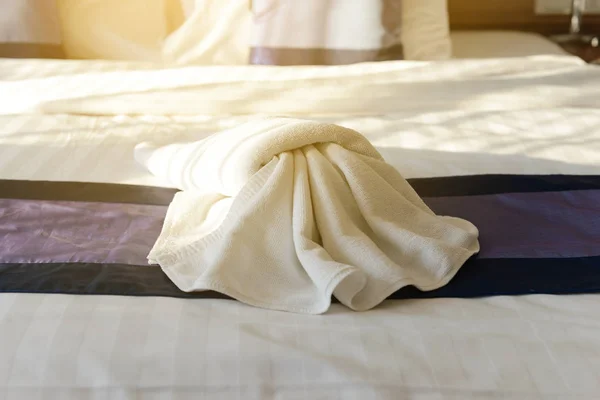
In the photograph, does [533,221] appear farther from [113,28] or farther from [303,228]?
[113,28]

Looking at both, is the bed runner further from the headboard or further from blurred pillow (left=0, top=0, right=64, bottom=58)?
the headboard

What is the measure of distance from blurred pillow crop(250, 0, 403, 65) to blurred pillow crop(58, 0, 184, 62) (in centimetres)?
32

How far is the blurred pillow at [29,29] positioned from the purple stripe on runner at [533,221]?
1344mm

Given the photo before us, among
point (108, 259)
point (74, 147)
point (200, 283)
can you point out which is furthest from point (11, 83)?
point (200, 283)

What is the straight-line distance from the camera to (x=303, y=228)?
1.22 m

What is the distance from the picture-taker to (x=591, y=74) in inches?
83.5

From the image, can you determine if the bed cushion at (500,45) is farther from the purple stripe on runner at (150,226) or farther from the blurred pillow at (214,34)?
the purple stripe on runner at (150,226)

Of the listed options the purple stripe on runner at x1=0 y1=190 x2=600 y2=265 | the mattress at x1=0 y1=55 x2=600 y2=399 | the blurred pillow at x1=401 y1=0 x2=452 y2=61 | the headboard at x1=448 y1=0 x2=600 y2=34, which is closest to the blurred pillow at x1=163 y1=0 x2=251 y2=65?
the blurred pillow at x1=401 y1=0 x2=452 y2=61

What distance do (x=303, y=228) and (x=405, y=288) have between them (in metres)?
0.18

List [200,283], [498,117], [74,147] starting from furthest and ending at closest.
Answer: [498,117] < [74,147] < [200,283]

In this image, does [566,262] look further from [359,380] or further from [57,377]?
[57,377]

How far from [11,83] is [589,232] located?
4.71 feet

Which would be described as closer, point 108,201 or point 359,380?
point 359,380

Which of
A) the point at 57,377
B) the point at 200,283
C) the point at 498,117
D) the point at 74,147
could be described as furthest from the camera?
the point at 498,117
